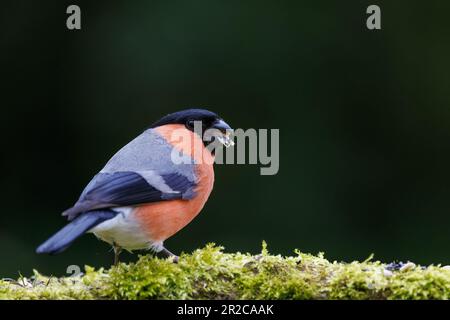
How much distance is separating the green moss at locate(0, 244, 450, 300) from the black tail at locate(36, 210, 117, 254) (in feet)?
0.80

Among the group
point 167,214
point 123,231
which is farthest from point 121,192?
point 167,214

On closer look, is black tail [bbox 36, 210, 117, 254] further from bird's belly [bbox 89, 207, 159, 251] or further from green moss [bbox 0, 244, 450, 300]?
green moss [bbox 0, 244, 450, 300]

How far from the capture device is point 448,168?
7812 millimetres

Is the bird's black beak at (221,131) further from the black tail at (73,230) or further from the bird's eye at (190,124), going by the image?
the black tail at (73,230)

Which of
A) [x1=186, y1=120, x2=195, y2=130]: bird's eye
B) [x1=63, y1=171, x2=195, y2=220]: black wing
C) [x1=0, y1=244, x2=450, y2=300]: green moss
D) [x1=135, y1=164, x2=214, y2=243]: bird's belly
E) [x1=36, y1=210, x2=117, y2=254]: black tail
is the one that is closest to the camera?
[x1=36, y1=210, x2=117, y2=254]: black tail

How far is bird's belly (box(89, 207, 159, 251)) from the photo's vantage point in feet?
12.2

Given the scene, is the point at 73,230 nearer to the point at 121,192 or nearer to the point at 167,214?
the point at 121,192

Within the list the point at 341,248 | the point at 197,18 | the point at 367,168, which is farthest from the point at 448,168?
the point at 197,18

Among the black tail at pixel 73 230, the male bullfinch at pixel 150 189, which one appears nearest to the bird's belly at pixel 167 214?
the male bullfinch at pixel 150 189

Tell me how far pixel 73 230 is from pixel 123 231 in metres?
Result: 0.41

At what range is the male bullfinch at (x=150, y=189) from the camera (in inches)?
144

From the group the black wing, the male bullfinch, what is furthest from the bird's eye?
the black wing

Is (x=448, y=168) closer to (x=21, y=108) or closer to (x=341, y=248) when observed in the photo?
(x=341, y=248)

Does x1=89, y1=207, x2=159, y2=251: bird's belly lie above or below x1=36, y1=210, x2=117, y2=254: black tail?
below
